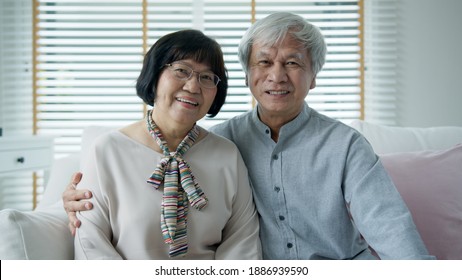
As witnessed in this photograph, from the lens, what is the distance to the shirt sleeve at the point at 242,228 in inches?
53.1

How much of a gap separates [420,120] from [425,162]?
1859mm

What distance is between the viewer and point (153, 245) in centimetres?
127

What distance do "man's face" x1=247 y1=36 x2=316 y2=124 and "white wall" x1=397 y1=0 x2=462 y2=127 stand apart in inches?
87.5

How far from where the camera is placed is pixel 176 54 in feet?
4.32

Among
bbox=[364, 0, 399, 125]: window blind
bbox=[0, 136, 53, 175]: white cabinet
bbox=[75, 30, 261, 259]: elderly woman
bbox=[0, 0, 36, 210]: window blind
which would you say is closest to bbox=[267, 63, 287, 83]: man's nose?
bbox=[75, 30, 261, 259]: elderly woman

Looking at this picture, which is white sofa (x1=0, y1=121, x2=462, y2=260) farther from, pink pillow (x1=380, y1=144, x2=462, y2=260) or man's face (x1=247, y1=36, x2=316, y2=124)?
man's face (x1=247, y1=36, x2=316, y2=124)

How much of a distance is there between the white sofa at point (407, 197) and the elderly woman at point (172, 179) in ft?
0.37

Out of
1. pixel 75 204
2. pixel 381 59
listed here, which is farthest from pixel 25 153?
pixel 381 59

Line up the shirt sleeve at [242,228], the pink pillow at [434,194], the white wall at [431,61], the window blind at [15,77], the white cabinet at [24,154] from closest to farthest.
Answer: the shirt sleeve at [242,228] < the pink pillow at [434,194] < the white cabinet at [24,154] < the white wall at [431,61] < the window blind at [15,77]

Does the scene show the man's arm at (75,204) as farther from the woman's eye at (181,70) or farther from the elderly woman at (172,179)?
the woman's eye at (181,70)

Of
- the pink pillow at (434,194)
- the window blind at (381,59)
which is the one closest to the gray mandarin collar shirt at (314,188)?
the pink pillow at (434,194)

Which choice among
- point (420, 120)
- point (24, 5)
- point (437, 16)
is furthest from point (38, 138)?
point (437, 16)

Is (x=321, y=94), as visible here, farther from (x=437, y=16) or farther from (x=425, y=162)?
(x=425, y=162)

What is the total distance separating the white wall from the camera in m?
3.36
